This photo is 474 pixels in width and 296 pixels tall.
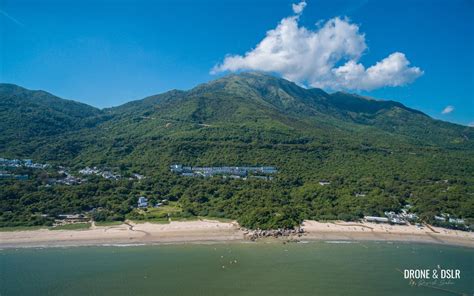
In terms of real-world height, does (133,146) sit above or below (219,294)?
above

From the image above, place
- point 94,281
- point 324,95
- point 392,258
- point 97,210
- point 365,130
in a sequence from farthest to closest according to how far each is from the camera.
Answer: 1. point 324,95
2. point 365,130
3. point 97,210
4. point 392,258
5. point 94,281

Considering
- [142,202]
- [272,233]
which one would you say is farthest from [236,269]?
[142,202]

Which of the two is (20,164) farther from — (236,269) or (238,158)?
(236,269)

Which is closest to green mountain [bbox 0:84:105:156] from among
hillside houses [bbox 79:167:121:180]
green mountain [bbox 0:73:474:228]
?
green mountain [bbox 0:73:474:228]

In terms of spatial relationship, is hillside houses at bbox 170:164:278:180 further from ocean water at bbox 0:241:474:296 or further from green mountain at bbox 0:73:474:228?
ocean water at bbox 0:241:474:296

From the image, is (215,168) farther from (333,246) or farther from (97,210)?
(333,246)

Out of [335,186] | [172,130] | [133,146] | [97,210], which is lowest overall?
[97,210]

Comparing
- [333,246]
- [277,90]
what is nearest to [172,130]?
[333,246]

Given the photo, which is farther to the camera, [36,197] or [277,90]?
[277,90]
